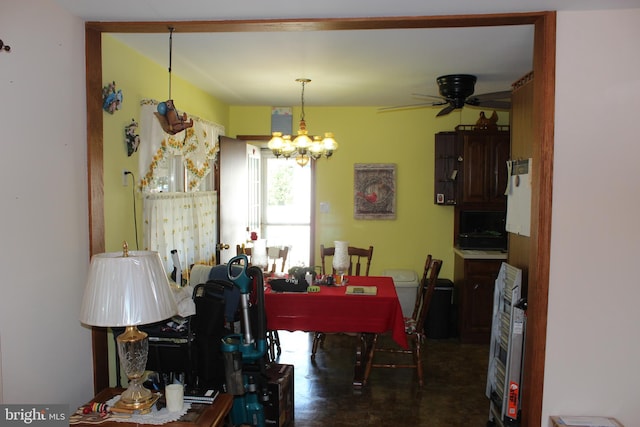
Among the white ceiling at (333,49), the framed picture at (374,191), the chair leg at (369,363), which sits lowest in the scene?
A: the chair leg at (369,363)

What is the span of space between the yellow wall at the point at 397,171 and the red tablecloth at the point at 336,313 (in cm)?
232

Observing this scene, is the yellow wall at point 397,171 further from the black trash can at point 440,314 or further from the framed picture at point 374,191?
the black trash can at point 440,314

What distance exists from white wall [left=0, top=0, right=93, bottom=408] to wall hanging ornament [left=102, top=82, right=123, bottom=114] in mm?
511

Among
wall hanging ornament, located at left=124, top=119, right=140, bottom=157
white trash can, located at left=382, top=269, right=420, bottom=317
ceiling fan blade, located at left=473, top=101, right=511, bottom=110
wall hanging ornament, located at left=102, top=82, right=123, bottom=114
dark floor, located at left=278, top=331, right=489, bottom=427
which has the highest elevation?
ceiling fan blade, located at left=473, top=101, right=511, bottom=110

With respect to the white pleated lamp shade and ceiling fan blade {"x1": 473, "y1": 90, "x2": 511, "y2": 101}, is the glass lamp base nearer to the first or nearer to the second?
the white pleated lamp shade

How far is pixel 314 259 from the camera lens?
620 cm

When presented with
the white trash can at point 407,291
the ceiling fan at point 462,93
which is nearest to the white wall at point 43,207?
the ceiling fan at point 462,93

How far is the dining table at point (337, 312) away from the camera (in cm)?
371

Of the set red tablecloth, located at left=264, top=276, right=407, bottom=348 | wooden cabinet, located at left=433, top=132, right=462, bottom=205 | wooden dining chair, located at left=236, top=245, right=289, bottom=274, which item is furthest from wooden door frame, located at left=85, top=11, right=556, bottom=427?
wooden cabinet, located at left=433, top=132, right=462, bottom=205

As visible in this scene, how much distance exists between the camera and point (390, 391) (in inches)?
156

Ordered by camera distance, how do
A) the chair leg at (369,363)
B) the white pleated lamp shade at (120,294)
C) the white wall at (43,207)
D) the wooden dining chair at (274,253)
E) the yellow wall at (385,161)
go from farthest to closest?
the yellow wall at (385,161) → the wooden dining chair at (274,253) → the chair leg at (369,363) → the white wall at (43,207) → the white pleated lamp shade at (120,294)

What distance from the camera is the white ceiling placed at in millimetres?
2361

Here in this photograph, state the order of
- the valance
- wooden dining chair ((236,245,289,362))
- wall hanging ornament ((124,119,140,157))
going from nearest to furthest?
wall hanging ornament ((124,119,140,157)) < the valance < wooden dining chair ((236,245,289,362))

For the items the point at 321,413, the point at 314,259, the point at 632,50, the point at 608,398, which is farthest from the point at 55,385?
the point at 314,259
